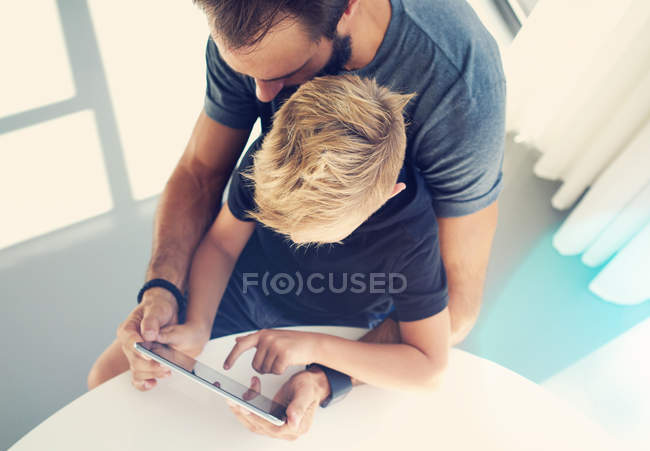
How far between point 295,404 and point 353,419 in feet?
0.41

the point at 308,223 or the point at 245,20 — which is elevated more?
the point at 245,20

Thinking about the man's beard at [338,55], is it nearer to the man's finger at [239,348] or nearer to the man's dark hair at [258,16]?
the man's dark hair at [258,16]

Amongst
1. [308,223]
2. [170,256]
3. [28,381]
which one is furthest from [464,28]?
[28,381]

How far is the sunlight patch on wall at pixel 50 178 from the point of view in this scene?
1.62 m

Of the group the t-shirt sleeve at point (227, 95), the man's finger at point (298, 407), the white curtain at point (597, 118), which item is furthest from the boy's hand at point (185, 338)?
the white curtain at point (597, 118)

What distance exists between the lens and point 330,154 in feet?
2.16

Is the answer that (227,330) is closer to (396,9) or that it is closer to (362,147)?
(362,147)

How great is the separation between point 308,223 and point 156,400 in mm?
420

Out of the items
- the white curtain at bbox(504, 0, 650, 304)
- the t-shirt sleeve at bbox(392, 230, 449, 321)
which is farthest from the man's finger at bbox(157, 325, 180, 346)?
the white curtain at bbox(504, 0, 650, 304)

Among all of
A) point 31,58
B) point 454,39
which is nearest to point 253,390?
point 454,39

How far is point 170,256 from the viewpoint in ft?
3.43

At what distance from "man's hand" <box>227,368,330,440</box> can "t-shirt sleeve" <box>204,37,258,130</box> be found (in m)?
0.60

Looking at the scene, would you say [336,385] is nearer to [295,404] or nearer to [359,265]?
[295,404]

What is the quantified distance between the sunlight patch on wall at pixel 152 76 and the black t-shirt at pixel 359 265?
87cm
